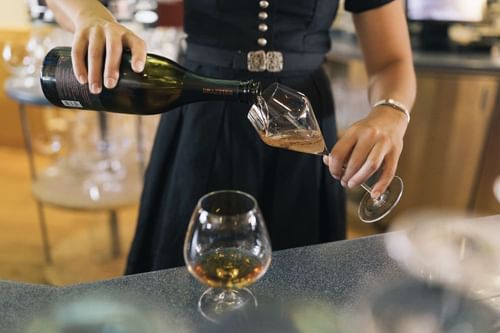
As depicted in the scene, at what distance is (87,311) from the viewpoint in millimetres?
596

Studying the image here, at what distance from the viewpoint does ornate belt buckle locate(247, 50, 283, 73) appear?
0.93 meters

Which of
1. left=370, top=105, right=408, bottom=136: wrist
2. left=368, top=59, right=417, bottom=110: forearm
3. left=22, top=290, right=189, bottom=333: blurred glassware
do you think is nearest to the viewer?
left=22, top=290, right=189, bottom=333: blurred glassware

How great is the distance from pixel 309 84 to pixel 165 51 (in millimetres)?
1083

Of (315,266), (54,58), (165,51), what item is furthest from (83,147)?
(315,266)

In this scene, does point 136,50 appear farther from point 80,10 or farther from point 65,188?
point 65,188

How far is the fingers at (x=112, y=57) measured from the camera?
614 millimetres

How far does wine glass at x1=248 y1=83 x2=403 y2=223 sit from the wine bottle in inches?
1.0

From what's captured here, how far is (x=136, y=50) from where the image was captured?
2.05ft

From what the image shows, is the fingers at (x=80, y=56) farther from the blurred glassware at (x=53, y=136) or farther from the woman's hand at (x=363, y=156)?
the blurred glassware at (x=53, y=136)

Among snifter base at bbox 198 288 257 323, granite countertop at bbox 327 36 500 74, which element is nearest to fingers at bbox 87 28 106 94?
snifter base at bbox 198 288 257 323

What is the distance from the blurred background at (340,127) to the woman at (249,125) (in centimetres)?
91

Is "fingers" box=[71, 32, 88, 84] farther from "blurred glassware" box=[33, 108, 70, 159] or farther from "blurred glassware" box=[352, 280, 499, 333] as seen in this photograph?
"blurred glassware" box=[33, 108, 70, 159]

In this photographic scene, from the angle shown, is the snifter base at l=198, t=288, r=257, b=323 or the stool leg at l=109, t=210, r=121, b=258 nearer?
the snifter base at l=198, t=288, r=257, b=323

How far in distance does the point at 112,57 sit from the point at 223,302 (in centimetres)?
32
